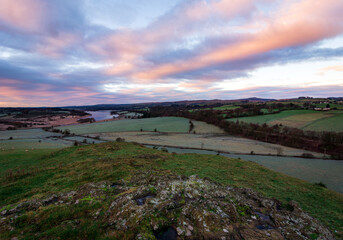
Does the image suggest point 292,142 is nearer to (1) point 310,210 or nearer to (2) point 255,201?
(1) point 310,210

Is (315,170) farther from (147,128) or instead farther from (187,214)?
(147,128)

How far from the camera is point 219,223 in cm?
577

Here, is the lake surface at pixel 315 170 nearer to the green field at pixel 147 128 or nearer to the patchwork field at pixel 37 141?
the green field at pixel 147 128

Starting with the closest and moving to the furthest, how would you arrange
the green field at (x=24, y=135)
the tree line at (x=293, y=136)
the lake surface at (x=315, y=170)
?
the lake surface at (x=315, y=170)
the tree line at (x=293, y=136)
the green field at (x=24, y=135)

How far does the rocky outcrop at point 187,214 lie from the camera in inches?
212

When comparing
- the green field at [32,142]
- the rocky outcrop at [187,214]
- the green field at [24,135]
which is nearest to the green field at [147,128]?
the green field at [24,135]

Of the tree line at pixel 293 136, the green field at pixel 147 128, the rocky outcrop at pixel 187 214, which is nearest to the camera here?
the rocky outcrop at pixel 187 214

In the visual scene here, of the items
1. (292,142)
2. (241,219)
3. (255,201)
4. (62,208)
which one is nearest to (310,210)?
(255,201)

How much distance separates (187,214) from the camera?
617cm

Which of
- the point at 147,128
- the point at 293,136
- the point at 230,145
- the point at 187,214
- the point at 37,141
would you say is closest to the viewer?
the point at 187,214

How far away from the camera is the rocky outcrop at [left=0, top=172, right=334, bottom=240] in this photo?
538 cm

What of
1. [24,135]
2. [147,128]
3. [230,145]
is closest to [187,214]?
[230,145]

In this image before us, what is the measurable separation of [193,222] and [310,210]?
871 cm

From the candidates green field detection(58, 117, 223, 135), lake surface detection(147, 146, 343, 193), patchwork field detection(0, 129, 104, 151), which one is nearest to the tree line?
lake surface detection(147, 146, 343, 193)
